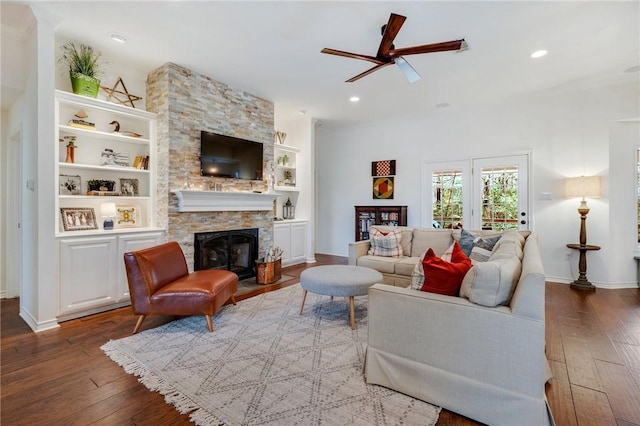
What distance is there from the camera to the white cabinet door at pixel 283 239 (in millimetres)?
5283

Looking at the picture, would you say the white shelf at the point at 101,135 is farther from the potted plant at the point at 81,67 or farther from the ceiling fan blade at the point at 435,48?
the ceiling fan blade at the point at 435,48

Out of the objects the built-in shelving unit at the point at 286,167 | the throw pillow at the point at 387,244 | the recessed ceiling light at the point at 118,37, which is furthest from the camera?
the built-in shelving unit at the point at 286,167

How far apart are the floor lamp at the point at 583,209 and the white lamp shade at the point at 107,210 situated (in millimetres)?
6047

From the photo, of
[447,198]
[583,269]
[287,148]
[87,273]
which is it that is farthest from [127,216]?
[583,269]

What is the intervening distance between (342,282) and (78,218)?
2963 mm

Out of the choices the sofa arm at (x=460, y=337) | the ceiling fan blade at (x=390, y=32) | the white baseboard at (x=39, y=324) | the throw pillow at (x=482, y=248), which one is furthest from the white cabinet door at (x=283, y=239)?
the sofa arm at (x=460, y=337)

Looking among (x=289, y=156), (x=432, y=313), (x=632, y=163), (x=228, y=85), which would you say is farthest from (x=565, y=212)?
(x=228, y=85)

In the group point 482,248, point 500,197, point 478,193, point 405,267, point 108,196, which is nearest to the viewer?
point 482,248

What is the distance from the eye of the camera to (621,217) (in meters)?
4.29

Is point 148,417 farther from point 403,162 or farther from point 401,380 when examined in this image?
point 403,162

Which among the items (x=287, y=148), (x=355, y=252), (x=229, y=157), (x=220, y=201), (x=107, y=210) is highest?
(x=287, y=148)

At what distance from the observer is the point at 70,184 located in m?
3.34

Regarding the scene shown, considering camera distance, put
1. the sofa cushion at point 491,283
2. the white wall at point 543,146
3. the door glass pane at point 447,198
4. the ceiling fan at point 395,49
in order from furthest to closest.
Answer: the door glass pane at point 447,198 → the white wall at point 543,146 → the ceiling fan at point 395,49 → the sofa cushion at point 491,283

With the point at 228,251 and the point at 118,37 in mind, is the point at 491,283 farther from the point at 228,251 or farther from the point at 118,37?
the point at 118,37
